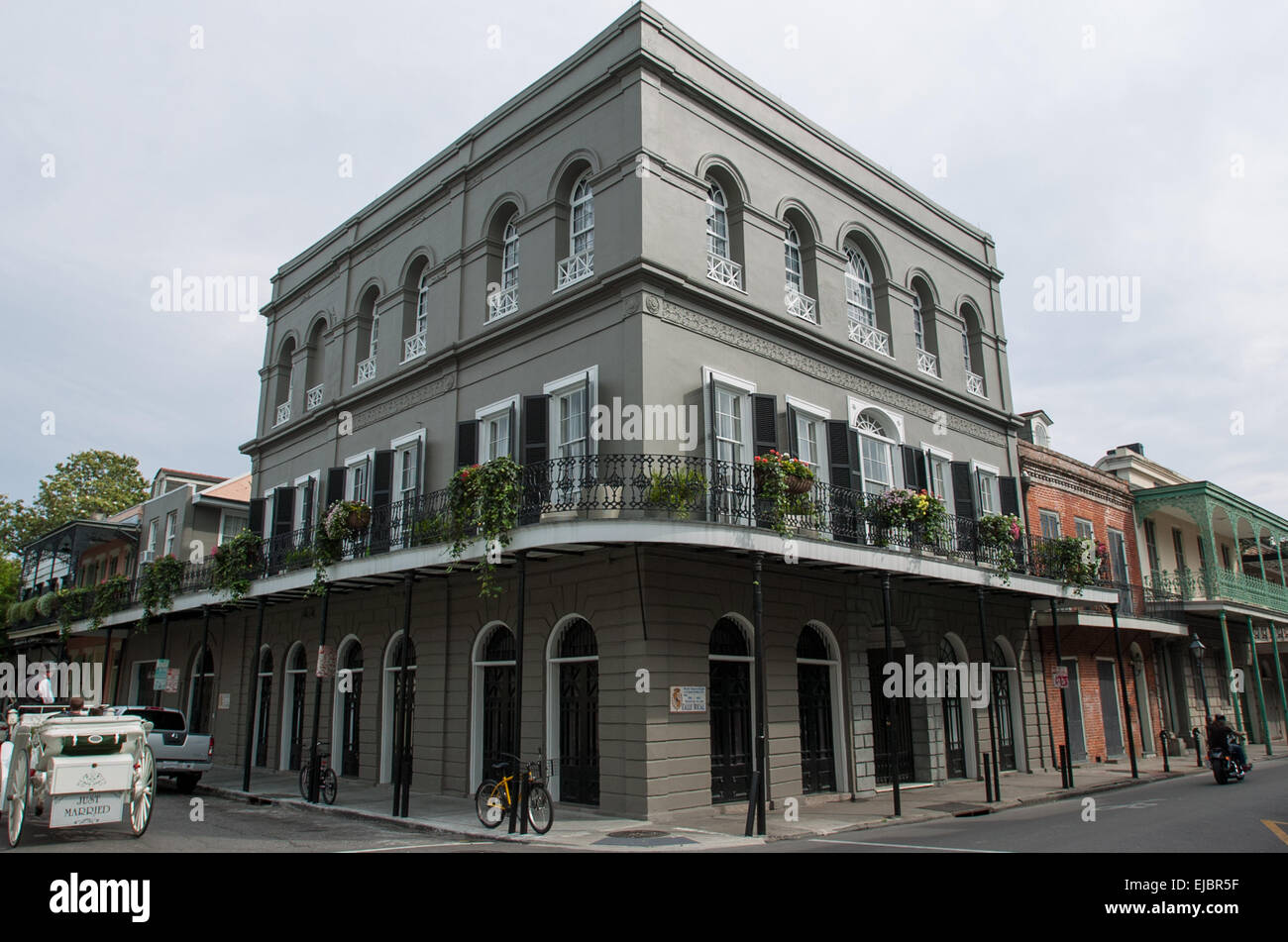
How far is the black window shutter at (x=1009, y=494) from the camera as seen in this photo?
20414 mm

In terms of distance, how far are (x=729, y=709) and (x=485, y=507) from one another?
5.00 meters

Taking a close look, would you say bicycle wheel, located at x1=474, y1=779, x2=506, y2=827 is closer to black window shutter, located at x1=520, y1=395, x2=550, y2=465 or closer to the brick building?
black window shutter, located at x1=520, y1=395, x2=550, y2=465

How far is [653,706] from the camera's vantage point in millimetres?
12188

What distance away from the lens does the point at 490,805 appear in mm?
11430

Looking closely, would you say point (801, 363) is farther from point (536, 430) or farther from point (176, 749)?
point (176, 749)

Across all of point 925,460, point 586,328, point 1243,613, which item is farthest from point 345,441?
point 1243,613

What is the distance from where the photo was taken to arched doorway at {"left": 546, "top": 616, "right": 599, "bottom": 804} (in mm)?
13344

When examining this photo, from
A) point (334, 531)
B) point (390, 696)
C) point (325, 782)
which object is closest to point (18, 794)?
point (325, 782)

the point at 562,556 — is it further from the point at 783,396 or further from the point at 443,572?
the point at 783,396

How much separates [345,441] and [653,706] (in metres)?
11.3

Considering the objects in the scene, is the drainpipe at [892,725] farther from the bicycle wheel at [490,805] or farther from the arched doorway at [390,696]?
the arched doorway at [390,696]

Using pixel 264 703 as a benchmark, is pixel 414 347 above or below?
above

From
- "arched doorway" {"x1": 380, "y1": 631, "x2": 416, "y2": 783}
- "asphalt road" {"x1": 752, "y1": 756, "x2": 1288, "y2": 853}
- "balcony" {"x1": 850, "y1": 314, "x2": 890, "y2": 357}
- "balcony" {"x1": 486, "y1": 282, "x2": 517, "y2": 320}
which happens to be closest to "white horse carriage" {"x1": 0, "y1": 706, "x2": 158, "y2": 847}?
"asphalt road" {"x1": 752, "y1": 756, "x2": 1288, "y2": 853}

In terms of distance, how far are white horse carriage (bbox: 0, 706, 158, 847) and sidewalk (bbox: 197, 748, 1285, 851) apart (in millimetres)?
3874
